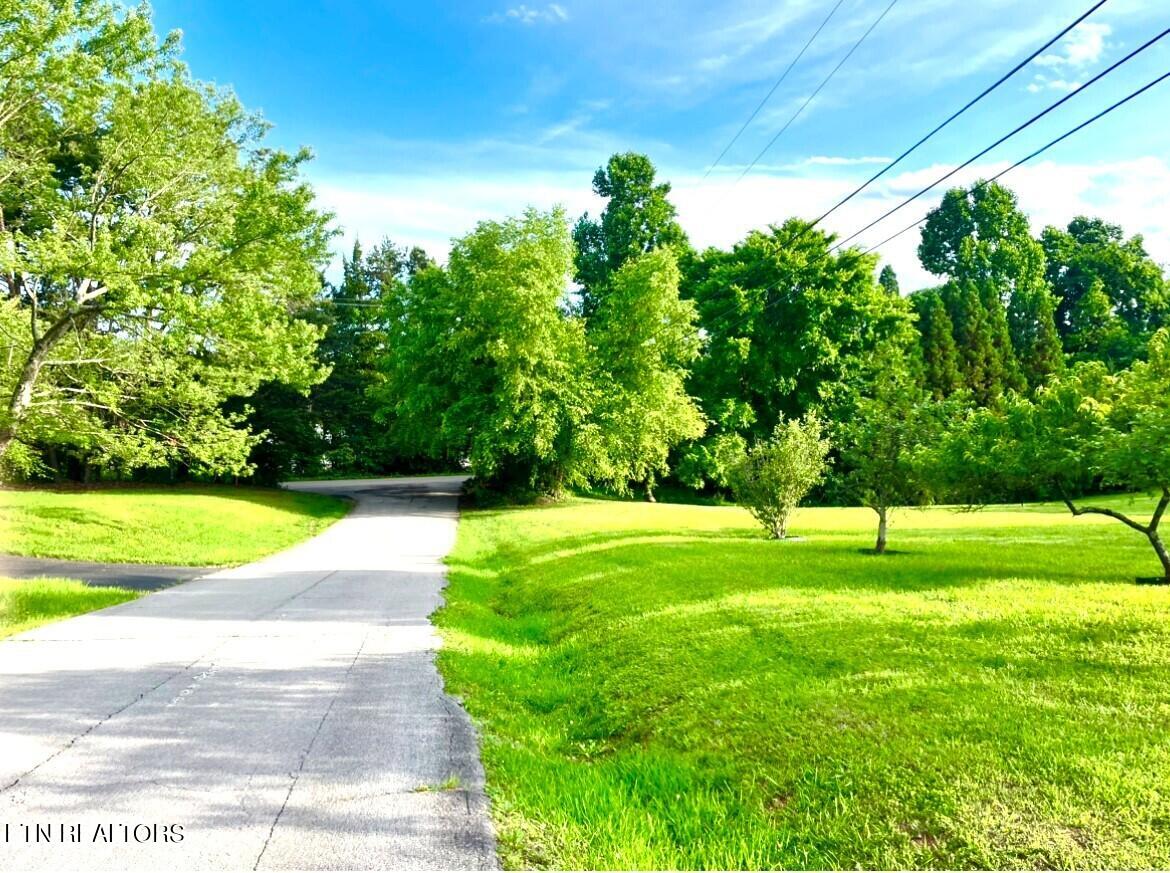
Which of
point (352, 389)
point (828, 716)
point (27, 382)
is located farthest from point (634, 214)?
point (828, 716)

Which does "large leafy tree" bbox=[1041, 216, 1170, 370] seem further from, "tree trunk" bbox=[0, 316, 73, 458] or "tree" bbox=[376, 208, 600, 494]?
"tree trunk" bbox=[0, 316, 73, 458]

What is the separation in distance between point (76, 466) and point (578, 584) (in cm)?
3754

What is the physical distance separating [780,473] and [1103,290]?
59.6 m

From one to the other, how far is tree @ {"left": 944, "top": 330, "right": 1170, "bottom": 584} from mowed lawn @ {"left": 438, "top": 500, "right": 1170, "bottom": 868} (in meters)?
1.52

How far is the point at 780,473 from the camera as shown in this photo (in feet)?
58.7

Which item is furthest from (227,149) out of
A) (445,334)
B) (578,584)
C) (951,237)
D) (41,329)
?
(951,237)

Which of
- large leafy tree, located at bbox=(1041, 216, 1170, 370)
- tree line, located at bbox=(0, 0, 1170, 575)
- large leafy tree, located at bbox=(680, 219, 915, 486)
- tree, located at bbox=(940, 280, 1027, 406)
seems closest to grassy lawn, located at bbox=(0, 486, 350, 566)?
tree line, located at bbox=(0, 0, 1170, 575)

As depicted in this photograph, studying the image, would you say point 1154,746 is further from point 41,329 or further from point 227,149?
point 227,149

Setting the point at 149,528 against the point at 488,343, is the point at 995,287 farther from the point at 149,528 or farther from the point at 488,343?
the point at 149,528

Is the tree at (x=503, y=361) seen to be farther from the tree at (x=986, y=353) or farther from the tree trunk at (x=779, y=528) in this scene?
the tree at (x=986, y=353)

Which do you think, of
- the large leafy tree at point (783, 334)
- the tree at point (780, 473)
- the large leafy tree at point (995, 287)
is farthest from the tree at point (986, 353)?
the tree at point (780, 473)

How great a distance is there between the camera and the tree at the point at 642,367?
30.0 metres

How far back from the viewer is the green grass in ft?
32.4

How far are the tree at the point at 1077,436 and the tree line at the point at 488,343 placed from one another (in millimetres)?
43
